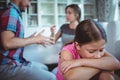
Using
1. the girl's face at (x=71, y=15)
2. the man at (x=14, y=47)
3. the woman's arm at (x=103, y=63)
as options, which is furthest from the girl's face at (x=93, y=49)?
the girl's face at (x=71, y=15)

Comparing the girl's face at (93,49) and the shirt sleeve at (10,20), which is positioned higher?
the shirt sleeve at (10,20)

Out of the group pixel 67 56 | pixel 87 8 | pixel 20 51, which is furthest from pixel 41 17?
pixel 67 56

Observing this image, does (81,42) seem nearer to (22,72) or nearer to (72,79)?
(72,79)

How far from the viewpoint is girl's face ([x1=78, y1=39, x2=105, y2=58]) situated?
3.02 ft

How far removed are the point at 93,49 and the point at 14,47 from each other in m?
0.77

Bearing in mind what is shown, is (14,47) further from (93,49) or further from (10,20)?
(93,49)

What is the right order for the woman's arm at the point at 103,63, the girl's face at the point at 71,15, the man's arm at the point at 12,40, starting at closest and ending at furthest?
the woman's arm at the point at 103,63 → the man's arm at the point at 12,40 → the girl's face at the point at 71,15

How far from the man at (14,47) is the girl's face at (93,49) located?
640 mm

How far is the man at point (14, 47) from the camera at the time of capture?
5.02 ft

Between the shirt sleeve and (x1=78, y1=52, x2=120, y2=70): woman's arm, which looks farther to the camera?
the shirt sleeve

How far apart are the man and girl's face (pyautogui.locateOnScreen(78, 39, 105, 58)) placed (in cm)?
64

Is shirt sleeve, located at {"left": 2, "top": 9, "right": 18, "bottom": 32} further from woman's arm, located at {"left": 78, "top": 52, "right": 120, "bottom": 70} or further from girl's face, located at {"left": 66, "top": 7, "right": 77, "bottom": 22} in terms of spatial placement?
girl's face, located at {"left": 66, "top": 7, "right": 77, "bottom": 22}

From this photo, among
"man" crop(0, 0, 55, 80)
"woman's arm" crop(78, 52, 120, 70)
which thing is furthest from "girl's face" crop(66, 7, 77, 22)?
"woman's arm" crop(78, 52, 120, 70)

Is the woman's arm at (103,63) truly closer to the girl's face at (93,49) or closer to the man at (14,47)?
the girl's face at (93,49)
